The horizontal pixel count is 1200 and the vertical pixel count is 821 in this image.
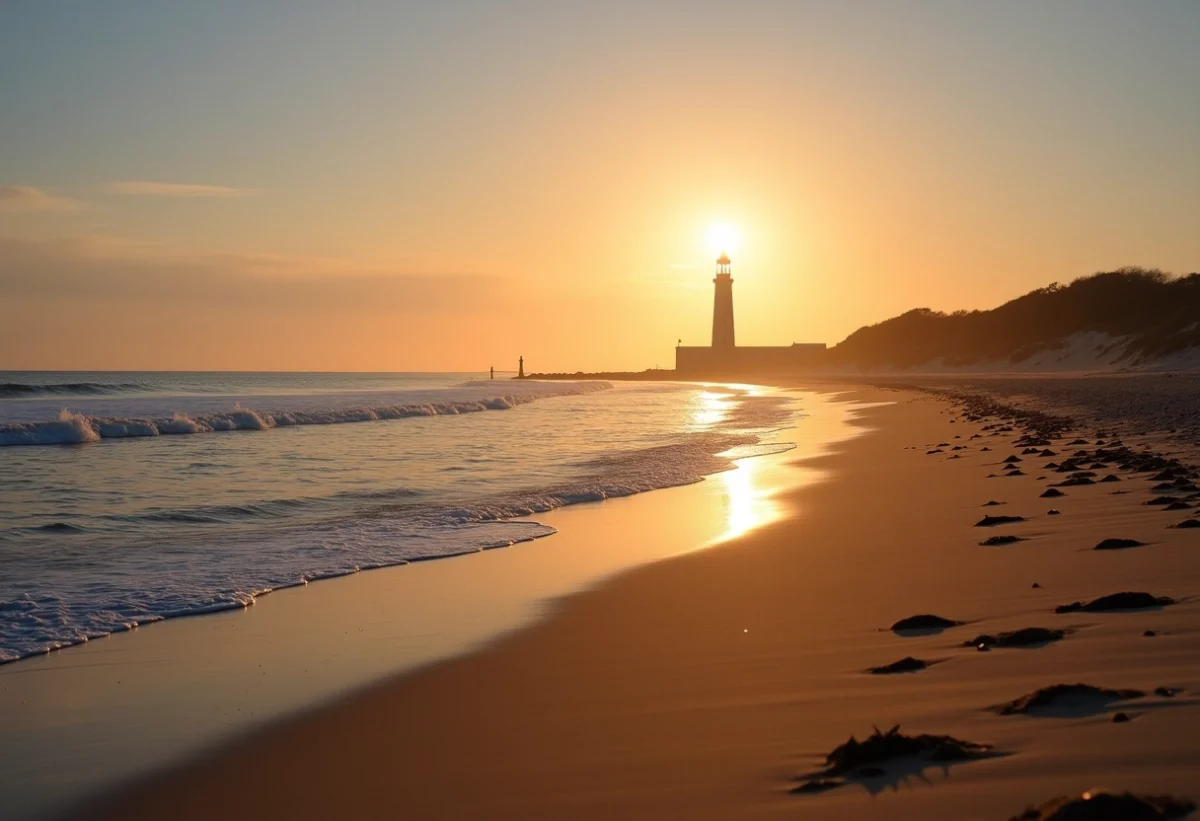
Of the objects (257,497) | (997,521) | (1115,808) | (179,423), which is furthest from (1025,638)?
(179,423)

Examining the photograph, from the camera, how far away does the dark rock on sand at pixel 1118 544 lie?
6.11m

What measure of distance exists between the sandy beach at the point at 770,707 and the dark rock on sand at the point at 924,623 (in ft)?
0.22

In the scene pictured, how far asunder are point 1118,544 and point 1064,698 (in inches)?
129

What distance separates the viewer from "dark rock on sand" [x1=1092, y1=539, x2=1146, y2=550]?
611cm

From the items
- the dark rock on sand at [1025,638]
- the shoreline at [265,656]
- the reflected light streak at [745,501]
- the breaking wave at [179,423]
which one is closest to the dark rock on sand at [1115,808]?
the dark rock on sand at [1025,638]

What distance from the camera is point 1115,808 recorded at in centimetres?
229

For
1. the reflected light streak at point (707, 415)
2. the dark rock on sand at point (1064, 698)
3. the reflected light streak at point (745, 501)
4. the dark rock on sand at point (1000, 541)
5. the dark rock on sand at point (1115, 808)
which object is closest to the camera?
the dark rock on sand at point (1115, 808)

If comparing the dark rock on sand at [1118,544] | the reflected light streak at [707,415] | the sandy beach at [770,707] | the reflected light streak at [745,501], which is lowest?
the reflected light streak at [707,415]

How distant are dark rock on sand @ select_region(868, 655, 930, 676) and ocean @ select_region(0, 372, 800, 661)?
4257 millimetres

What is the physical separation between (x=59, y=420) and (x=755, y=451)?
16056 millimetres

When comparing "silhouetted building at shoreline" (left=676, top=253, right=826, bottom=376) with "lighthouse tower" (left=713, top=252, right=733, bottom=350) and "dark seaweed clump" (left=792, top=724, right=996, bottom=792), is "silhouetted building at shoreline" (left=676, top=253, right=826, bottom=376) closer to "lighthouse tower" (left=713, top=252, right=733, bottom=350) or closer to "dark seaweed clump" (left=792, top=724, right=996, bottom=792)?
"lighthouse tower" (left=713, top=252, right=733, bottom=350)

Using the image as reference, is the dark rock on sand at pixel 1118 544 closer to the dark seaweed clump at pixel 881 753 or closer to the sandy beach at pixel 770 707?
the sandy beach at pixel 770 707

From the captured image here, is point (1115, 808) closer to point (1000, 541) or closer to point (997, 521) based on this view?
point (1000, 541)

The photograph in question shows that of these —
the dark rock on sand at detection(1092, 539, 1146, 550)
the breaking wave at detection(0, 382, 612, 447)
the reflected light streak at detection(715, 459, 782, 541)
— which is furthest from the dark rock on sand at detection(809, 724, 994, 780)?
the breaking wave at detection(0, 382, 612, 447)
